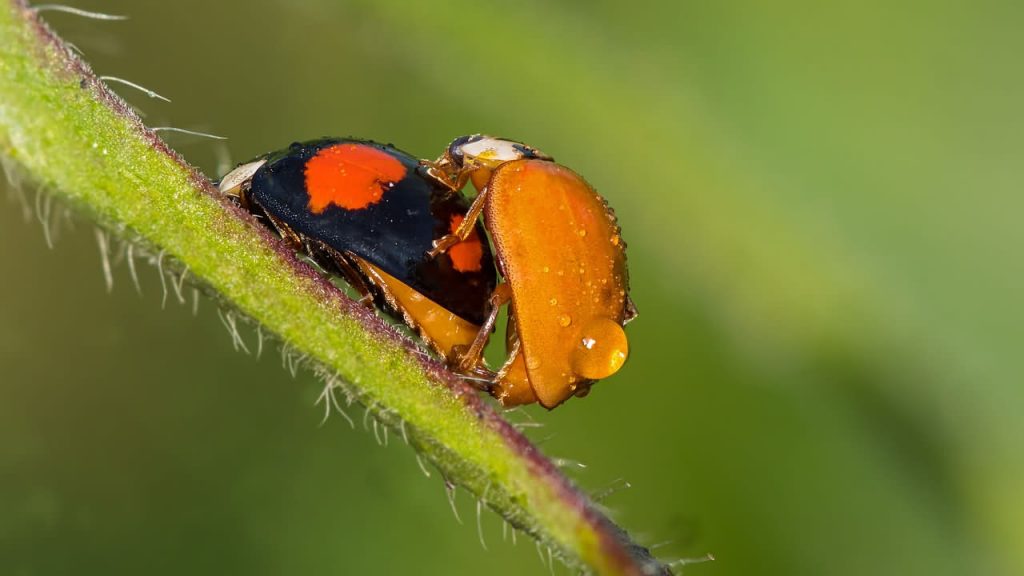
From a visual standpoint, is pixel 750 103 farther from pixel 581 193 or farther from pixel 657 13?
pixel 581 193

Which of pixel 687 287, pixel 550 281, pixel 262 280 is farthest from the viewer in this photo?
pixel 687 287

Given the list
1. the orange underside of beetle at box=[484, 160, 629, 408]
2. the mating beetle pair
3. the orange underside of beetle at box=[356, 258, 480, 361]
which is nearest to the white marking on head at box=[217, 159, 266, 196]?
the mating beetle pair

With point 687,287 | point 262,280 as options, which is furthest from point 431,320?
point 687,287

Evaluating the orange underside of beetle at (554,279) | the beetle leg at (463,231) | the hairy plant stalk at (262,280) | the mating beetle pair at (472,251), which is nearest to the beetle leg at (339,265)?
the mating beetle pair at (472,251)

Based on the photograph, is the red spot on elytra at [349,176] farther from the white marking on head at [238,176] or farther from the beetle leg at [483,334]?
the beetle leg at [483,334]

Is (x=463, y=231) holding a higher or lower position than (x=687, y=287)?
higher

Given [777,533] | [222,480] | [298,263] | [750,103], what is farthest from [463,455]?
[750,103]

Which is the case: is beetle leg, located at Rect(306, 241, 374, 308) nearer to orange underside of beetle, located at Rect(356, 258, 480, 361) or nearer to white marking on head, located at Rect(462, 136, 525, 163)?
orange underside of beetle, located at Rect(356, 258, 480, 361)

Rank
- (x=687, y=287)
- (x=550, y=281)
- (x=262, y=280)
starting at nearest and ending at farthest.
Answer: (x=262, y=280) < (x=550, y=281) < (x=687, y=287)

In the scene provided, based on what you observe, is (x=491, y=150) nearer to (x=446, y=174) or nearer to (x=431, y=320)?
(x=446, y=174)
